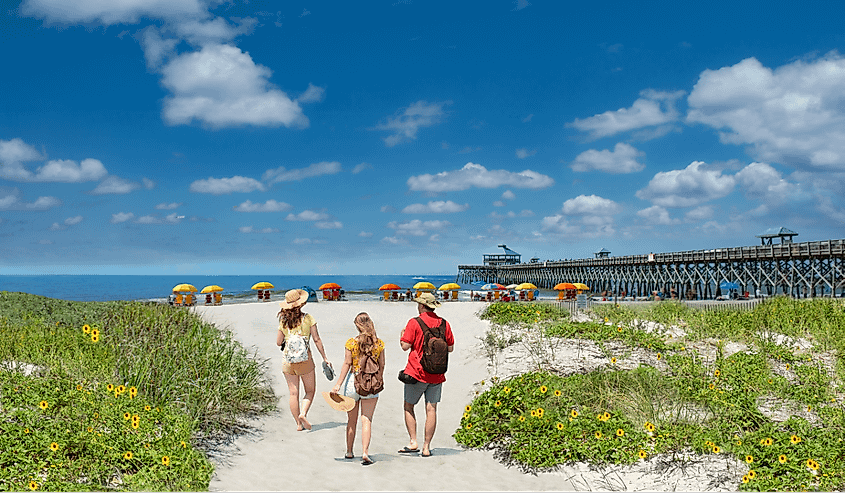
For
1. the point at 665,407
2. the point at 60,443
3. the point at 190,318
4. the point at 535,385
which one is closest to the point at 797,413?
the point at 665,407

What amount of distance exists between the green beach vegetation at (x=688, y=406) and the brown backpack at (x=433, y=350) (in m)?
1.47

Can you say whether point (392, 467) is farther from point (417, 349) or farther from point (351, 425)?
point (417, 349)

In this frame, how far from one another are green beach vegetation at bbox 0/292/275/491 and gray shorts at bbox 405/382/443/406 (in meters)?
2.23

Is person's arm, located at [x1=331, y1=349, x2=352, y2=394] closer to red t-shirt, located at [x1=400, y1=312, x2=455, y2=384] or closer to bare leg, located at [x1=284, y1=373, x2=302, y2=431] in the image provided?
red t-shirt, located at [x1=400, y1=312, x2=455, y2=384]

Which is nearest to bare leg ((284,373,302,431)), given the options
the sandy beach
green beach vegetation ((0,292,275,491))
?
the sandy beach

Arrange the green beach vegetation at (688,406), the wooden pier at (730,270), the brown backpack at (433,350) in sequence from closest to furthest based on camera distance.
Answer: the brown backpack at (433,350)
the green beach vegetation at (688,406)
the wooden pier at (730,270)

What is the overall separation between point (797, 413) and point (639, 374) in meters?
2.17

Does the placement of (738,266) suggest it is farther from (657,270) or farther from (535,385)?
(535,385)

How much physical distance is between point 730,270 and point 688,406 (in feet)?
130

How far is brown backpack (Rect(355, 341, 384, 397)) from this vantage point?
241 inches

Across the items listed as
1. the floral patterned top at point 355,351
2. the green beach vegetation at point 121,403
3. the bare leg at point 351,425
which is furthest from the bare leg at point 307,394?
the floral patterned top at point 355,351

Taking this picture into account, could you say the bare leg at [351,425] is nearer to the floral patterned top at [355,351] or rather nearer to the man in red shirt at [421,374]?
the floral patterned top at [355,351]

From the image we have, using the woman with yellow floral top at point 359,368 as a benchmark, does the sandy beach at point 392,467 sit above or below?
below

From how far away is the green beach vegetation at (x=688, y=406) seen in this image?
6.40 metres
